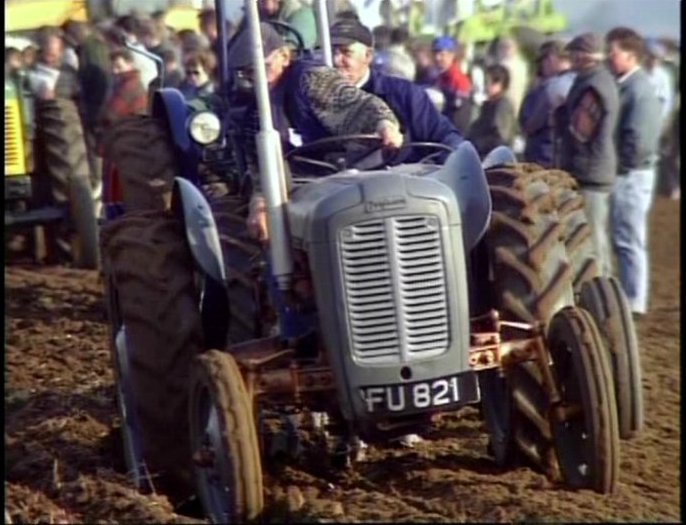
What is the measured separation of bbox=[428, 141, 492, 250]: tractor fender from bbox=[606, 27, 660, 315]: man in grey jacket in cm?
427

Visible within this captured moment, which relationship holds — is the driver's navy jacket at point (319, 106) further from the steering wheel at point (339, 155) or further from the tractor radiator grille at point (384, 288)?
the tractor radiator grille at point (384, 288)

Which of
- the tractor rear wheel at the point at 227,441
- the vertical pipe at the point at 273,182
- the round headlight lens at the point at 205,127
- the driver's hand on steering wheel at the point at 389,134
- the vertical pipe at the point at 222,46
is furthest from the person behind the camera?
the round headlight lens at the point at 205,127

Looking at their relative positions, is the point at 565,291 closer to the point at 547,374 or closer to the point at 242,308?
the point at 547,374

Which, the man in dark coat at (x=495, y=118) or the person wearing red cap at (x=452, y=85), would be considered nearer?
the man in dark coat at (x=495, y=118)

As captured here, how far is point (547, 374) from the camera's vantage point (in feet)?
17.2

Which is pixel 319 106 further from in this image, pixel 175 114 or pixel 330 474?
pixel 175 114

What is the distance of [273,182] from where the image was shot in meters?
5.23

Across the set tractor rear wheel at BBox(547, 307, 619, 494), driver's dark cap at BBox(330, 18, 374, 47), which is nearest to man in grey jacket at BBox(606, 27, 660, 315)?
driver's dark cap at BBox(330, 18, 374, 47)

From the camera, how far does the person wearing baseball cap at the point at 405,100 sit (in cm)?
605

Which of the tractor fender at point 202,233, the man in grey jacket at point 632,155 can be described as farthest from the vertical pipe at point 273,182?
the man in grey jacket at point 632,155

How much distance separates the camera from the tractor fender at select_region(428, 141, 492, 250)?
5.30m

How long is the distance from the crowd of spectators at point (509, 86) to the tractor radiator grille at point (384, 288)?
1439mm

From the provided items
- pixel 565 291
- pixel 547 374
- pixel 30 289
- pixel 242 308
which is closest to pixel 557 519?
pixel 547 374

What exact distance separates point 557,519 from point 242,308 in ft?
4.67
